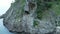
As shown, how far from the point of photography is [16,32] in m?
24.8

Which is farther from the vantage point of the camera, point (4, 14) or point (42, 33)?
point (4, 14)

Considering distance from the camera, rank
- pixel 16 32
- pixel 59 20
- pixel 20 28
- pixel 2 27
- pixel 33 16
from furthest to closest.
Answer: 1. pixel 2 27
2. pixel 16 32
3. pixel 20 28
4. pixel 33 16
5. pixel 59 20

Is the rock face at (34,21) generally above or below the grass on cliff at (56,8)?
below

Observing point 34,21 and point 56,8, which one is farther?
point 56,8

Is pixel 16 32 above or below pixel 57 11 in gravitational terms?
below

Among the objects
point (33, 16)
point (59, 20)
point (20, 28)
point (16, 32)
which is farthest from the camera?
point (16, 32)

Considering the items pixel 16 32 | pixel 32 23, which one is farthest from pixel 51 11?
pixel 16 32

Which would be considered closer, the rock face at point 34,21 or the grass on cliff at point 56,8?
the rock face at point 34,21

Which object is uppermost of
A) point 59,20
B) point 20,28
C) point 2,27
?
point 59,20

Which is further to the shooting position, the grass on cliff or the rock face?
the grass on cliff

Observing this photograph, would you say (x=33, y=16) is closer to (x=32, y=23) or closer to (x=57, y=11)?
(x=32, y=23)

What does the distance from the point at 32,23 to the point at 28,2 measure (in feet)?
5.82

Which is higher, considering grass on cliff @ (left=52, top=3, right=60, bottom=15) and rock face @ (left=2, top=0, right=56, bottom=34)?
grass on cliff @ (left=52, top=3, right=60, bottom=15)

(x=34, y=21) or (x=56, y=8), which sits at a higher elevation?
(x=56, y=8)
